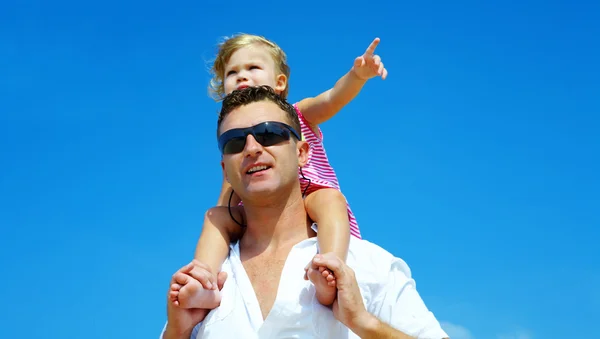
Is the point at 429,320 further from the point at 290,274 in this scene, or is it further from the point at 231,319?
the point at 231,319

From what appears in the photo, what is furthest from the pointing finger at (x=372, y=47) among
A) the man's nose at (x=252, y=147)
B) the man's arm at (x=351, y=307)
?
the man's arm at (x=351, y=307)

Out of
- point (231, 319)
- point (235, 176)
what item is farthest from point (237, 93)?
point (231, 319)

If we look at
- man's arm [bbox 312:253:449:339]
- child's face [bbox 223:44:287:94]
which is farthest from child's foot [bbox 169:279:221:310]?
child's face [bbox 223:44:287:94]

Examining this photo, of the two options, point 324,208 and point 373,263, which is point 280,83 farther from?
A: point 373,263

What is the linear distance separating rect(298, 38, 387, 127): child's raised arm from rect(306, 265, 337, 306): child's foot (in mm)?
2555

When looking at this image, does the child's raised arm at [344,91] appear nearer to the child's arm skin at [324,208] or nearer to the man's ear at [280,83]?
the child's arm skin at [324,208]

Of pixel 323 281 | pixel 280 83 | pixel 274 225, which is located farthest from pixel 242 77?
pixel 323 281

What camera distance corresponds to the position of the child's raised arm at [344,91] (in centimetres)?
621

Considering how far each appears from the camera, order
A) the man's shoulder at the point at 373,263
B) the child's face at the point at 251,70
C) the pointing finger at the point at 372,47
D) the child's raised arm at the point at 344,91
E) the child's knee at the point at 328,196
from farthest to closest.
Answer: the child's face at the point at 251,70
the child's raised arm at the point at 344,91
the pointing finger at the point at 372,47
the child's knee at the point at 328,196
the man's shoulder at the point at 373,263

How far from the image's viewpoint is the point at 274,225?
530cm

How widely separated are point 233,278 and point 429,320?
1.54 m

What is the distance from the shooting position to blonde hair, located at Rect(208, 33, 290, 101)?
7.51 metres

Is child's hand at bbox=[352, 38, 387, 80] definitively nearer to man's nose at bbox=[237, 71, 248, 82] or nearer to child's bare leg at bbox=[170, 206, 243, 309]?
man's nose at bbox=[237, 71, 248, 82]

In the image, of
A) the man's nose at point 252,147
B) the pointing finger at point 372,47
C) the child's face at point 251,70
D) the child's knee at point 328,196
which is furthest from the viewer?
the child's face at point 251,70
